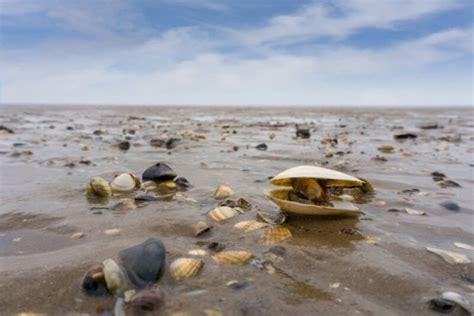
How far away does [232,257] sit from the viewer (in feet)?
7.80

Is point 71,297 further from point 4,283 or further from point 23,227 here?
point 23,227

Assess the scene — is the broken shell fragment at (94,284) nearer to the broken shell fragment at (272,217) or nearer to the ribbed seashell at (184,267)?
the ribbed seashell at (184,267)

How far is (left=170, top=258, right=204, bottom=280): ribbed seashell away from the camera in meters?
2.12

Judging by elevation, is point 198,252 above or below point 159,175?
below

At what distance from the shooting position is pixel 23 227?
304 centimetres

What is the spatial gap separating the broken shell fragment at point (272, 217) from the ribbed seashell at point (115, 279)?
1476 mm

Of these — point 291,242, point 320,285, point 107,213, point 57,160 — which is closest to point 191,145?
point 57,160

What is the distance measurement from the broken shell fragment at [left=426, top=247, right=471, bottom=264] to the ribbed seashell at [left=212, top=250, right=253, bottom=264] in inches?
53.3

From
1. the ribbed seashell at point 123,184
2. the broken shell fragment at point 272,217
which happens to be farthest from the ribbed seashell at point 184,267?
the ribbed seashell at point 123,184

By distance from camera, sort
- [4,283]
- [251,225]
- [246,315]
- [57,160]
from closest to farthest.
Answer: [246,315] < [4,283] < [251,225] < [57,160]

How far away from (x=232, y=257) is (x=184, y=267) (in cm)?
35

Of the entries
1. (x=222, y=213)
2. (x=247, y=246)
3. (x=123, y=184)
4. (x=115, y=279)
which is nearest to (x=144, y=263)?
(x=115, y=279)

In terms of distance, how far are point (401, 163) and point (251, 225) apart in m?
4.82

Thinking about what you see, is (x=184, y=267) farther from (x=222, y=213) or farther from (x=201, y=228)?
(x=222, y=213)
